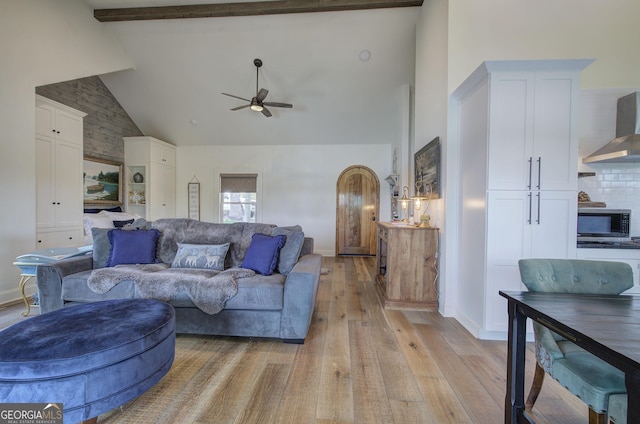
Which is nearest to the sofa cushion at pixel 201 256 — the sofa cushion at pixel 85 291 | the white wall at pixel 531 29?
the sofa cushion at pixel 85 291

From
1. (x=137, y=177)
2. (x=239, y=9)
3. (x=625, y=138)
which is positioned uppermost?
(x=239, y=9)

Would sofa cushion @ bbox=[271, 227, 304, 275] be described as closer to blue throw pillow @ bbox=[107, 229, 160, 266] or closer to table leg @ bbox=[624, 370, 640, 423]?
blue throw pillow @ bbox=[107, 229, 160, 266]

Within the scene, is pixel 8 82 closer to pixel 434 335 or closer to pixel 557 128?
pixel 434 335

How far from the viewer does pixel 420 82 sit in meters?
3.68

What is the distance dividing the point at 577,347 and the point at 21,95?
5.49 metres

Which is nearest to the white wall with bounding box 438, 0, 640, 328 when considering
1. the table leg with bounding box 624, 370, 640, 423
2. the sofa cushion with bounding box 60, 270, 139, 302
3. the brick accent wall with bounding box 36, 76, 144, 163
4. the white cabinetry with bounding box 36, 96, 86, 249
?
the table leg with bounding box 624, 370, 640, 423

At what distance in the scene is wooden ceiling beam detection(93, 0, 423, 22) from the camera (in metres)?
3.60

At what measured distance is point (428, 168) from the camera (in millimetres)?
3205

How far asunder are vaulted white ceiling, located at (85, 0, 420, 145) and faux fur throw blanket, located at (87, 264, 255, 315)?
153 inches

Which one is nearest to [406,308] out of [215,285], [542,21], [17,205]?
[215,285]

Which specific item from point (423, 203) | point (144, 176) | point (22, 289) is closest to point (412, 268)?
point (423, 203)

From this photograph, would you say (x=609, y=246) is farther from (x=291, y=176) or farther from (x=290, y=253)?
(x=291, y=176)

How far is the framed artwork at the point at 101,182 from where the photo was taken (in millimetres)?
4703

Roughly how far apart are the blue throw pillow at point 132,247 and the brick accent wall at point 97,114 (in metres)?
3.15
